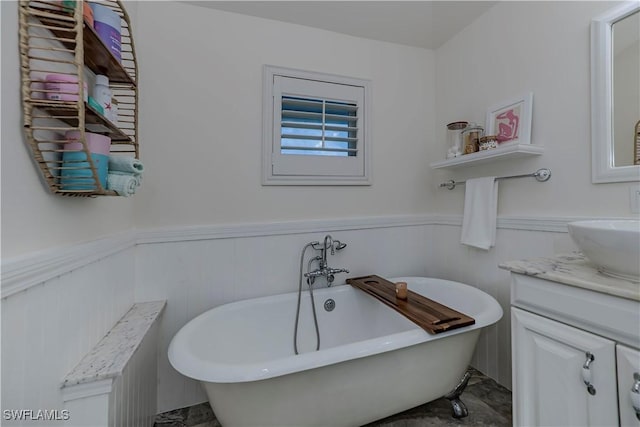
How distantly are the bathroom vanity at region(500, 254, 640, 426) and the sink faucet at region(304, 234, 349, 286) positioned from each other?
102 centimetres

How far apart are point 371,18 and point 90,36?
1640 mm

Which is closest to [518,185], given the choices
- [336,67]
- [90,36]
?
[336,67]

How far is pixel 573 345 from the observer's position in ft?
2.85

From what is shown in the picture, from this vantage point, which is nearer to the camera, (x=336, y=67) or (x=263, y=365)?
(x=263, y=365)

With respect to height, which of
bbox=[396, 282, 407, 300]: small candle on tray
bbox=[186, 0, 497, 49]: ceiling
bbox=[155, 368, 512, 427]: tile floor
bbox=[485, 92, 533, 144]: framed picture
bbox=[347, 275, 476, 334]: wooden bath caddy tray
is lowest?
bbox=[155, 368, 512, 427]: tile floor

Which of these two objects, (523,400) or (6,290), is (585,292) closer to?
(523,400)

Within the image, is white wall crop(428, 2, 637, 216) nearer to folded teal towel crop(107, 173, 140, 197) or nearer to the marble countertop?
the marble countertop

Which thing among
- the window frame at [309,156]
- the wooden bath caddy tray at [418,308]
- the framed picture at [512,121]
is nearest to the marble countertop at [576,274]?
the wooden bath caddy tray at [418,308]

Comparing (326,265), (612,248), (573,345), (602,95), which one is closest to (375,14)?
(602,95)

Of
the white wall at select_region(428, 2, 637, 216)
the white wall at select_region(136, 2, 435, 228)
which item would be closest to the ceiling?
the white wall at select_region(136, 2, 435, 228)

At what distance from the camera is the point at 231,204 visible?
173 cm

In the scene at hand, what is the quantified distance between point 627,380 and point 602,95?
1.18 m

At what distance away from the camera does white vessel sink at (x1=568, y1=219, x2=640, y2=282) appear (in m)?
0.76

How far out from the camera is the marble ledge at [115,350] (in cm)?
84
